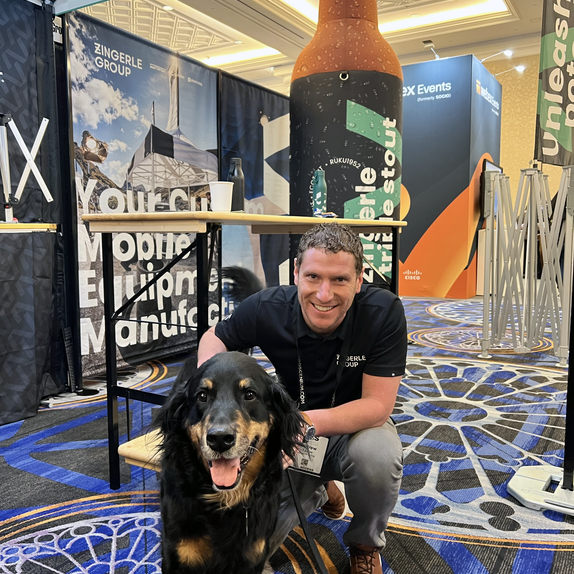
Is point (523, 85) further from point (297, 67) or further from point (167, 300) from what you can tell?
point (167, 300)

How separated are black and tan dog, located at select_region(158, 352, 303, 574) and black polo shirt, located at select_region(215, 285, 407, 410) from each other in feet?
1.19

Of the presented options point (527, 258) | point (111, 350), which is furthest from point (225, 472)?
point (527, 258)

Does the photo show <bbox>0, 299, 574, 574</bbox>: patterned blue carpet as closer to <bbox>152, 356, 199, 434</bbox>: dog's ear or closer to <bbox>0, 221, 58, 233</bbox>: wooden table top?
<bbox>152, 356, 199, 434</bbox>: dog's ear

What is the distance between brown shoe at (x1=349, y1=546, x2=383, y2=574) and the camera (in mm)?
1494

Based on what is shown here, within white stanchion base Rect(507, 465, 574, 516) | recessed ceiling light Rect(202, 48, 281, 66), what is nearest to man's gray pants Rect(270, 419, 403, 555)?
white stanchion base Rect(507, 465, 574, 516)

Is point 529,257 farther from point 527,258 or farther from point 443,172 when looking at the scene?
point 443,172

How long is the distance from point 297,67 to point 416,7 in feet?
15.5

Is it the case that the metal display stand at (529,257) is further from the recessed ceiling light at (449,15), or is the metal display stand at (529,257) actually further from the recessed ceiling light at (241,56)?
the recessed ceiling light at (241,56)

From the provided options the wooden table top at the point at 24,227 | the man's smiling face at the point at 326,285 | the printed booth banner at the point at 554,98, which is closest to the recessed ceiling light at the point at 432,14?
the wooden table top at the point at 24,227

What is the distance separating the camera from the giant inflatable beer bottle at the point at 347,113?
11.8ft

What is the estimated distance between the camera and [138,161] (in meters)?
3.78

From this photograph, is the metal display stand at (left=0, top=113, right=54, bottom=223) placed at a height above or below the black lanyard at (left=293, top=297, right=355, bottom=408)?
above

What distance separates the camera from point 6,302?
2725 mm

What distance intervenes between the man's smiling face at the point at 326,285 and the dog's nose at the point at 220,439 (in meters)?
0.55
